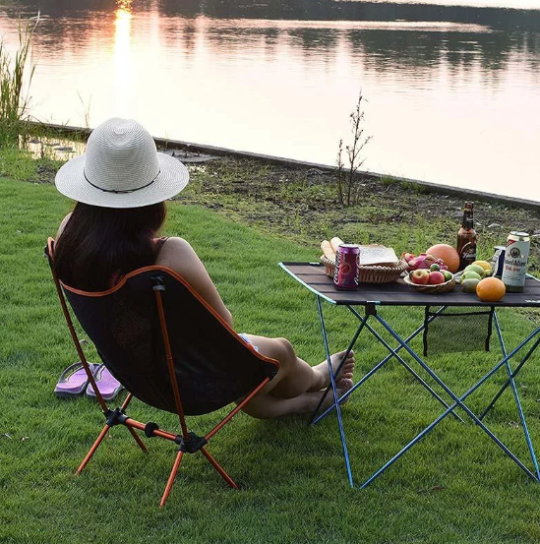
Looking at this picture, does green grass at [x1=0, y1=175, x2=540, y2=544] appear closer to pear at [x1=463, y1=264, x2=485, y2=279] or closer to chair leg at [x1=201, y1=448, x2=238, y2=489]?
chair leg at [x1=201, y1=448, x2=238, y2=489]

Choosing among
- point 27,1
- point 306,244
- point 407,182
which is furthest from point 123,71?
point 27,1

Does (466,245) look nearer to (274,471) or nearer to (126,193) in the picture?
(274,471)

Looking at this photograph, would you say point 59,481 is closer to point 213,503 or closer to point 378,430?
point 213,503

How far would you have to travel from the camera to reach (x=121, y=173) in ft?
9.49

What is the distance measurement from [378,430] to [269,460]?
533 mm

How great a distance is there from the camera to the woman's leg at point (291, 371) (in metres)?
3.29

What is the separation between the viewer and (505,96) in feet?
44.9

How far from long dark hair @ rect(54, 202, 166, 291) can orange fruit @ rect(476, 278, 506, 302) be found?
3.68 ft

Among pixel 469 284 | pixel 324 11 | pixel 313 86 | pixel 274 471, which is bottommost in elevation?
pixel 274 471

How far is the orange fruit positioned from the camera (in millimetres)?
3178

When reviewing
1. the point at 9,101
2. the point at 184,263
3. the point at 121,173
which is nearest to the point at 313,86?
the point at 9,101

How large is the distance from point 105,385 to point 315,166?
501 centimetres

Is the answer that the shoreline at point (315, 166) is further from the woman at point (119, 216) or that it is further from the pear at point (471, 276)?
the woman at point (119, 216)

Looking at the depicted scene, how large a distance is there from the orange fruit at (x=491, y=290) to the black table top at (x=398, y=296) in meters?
0.02
